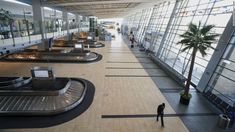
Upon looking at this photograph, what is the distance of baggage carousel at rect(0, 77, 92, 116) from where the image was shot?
8438mm

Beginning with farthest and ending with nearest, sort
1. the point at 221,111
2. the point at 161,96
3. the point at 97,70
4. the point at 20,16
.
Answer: the point at 20,16 < the point at 97,70 < the point at 161,96 < the point at 221,111

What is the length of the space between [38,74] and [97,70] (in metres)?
6.21

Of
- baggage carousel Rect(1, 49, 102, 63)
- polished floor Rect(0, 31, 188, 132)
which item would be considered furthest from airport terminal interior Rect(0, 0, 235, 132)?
baggage carousel Rect(1, 49, 102, 63)

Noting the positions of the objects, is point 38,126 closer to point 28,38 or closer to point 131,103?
point 131,103

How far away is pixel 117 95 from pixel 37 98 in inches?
170

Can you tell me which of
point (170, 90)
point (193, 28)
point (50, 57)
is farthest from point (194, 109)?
point (50, 57)

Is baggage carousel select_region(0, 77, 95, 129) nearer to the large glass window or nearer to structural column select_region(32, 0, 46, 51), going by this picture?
the large glass window

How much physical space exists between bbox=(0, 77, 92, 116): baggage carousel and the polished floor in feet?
3.48

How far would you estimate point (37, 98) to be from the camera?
370 inches

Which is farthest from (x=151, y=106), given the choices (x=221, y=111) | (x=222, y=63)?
(x=222, y=63)

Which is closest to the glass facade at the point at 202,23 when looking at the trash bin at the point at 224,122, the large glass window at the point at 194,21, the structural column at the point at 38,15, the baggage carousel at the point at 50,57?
the large glass window at the point at 194,21

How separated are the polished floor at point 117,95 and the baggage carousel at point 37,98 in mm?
1059

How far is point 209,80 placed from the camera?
10.9 m

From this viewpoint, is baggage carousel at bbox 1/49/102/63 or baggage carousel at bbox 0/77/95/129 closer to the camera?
baggage carousel at bbox 0/77/95/129
